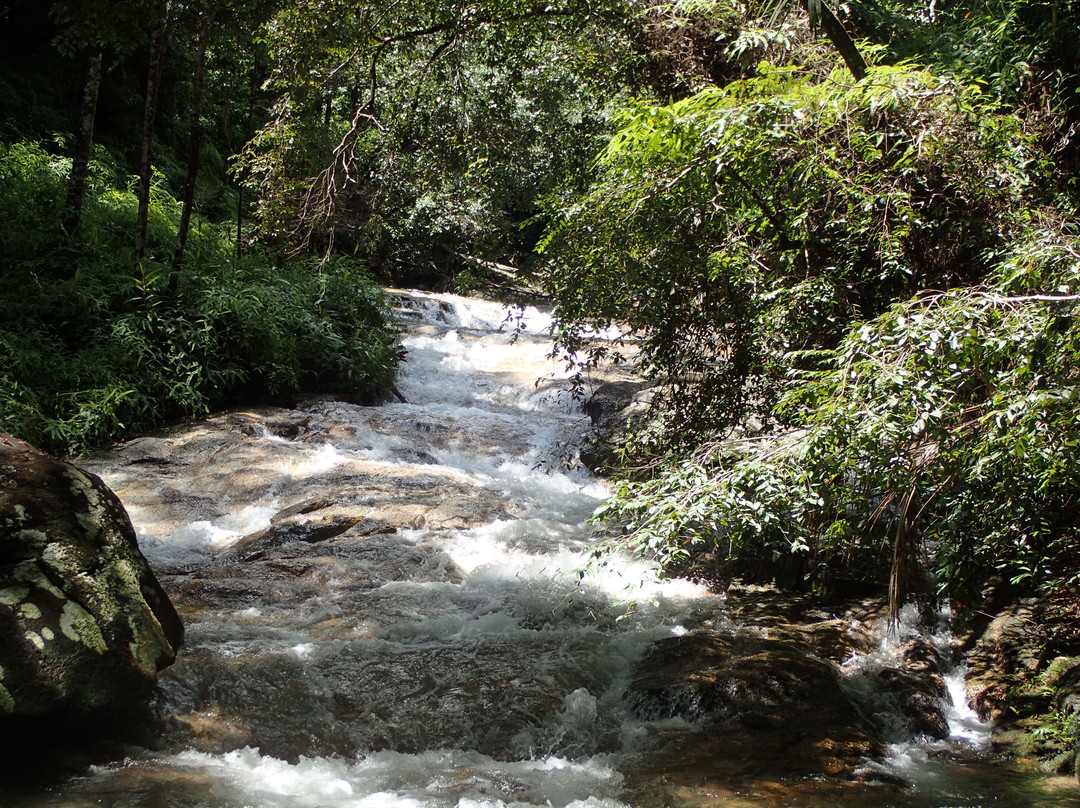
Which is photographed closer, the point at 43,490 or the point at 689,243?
the point at 43,490

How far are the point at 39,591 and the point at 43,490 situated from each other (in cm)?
53

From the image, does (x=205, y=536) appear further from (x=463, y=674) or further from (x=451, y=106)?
(x=451, y=106)

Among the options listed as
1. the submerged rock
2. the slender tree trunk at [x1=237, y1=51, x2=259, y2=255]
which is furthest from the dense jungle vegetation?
the slender tree trunk at [x1=237, y1=51, x2=259, y2=255]

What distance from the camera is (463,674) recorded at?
4871 mm

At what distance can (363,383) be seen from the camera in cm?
1177

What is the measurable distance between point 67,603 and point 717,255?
13.2 ft

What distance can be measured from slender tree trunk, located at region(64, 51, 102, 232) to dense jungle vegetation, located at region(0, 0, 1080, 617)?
2.3 inches

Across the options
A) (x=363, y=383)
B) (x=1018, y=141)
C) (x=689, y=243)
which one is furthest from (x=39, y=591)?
(x=363, y=383)

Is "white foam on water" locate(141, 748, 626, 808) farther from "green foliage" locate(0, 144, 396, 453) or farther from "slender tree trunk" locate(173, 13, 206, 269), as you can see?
"slender tree trunk" locate(173, 13, 206, 269)

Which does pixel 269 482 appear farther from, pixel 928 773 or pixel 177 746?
pixel 928 773

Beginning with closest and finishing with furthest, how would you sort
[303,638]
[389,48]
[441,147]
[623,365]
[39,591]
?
[39,591] → [303,638] → [389,48] → [441,147] → [623,365]

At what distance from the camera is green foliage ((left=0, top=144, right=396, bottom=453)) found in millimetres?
8789

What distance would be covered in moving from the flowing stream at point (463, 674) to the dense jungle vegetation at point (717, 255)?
817 mm

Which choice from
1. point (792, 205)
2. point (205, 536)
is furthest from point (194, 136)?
point (792, 205)
